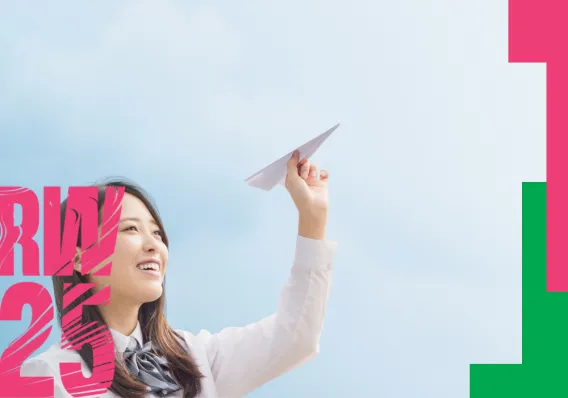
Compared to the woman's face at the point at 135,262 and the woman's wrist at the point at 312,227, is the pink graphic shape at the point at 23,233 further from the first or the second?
the woman's wrist at the point at 312,227

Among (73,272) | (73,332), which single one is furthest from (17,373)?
(73,272)

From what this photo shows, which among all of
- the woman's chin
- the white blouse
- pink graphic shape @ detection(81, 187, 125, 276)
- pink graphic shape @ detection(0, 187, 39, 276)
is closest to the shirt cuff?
the white blouse

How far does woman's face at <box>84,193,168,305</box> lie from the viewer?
74.5 inches

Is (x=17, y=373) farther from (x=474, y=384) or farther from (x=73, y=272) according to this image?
(x=474, y=384)

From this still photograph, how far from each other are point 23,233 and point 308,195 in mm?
823

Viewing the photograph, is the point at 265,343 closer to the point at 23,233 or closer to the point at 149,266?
the point at 149,266

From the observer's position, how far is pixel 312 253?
186cm

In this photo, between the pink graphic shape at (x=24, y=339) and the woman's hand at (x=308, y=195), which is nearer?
the pink graphic shape at (x=24, y=339)

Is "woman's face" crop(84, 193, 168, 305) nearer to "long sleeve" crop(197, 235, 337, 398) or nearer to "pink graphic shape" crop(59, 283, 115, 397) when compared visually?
"pink graphic shape" crop(59, 283, 115, 397)

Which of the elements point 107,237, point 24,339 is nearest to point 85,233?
point 107,237

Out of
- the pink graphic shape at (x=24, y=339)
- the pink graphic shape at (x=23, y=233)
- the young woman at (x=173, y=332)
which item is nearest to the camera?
the pink graphic shape at (x=24, y=339)

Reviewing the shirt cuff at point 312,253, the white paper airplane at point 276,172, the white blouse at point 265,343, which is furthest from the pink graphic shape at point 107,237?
the shirt cuff at point 312,253

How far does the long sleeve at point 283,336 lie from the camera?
1.87 m

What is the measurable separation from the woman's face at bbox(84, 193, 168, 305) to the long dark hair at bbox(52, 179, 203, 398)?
5 cm
